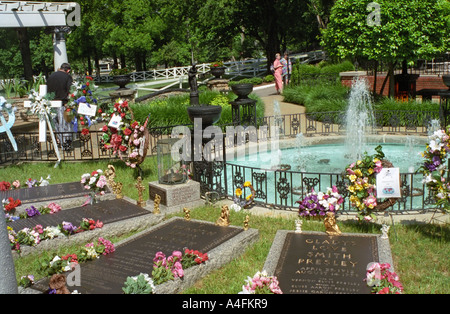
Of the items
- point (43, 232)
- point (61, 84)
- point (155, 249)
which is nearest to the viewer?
point (155, 249)

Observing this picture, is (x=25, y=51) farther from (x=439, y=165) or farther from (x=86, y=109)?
(x=439, y=165)

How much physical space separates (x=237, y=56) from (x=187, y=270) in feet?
177

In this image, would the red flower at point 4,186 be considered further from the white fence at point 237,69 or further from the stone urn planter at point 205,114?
the white fence at point 237,69

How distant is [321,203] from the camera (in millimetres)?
7328

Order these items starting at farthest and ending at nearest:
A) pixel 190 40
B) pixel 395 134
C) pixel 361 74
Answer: pixel 190 40 → pixel 361 74 → pixel 395 134

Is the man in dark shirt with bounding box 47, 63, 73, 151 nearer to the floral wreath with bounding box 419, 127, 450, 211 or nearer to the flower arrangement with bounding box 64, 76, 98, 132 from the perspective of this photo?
the flower arrangement with bounding box 64, 76, 98, 132

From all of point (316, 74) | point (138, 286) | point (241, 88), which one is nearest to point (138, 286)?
point (138, 286)

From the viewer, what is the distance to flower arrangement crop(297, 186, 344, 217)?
7313 mm

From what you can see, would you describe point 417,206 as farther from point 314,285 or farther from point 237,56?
point 237,56

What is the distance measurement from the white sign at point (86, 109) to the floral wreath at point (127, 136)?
4.31ft

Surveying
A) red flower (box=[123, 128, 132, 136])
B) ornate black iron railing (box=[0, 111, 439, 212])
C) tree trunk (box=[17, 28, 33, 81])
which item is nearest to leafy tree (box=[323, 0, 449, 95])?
ornate black iron railing (box=[0, 111, 439, 212])

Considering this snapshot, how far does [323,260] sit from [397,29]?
12048 mm

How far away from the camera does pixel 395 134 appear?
46.2ft
